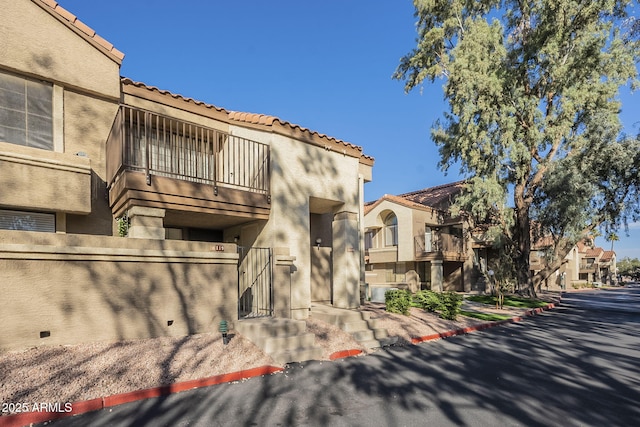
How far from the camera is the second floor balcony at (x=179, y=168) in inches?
322

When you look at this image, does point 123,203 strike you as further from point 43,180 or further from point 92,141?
point 92,141

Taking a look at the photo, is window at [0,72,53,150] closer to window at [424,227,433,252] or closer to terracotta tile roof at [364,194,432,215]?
terracotta tile roof at [364,194,432,215]

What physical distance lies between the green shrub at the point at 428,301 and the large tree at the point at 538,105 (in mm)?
9602

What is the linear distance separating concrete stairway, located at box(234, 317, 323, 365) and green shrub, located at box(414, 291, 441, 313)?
7.60m

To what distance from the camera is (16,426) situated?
4672 mm

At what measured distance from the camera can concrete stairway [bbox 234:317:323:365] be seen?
779 cm

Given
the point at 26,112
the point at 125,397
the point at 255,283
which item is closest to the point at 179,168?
the point at 26,112

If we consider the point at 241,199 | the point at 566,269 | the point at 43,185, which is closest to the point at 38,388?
the point at 43,185

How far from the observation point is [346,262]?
40.7 feet

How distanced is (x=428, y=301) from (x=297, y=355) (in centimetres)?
852

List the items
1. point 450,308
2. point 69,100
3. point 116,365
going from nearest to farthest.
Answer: point 116,365
point 69,100
point 450,308

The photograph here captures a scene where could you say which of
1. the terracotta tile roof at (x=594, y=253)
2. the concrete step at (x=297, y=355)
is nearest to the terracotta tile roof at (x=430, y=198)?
the concrete step at (x=297, y=355)

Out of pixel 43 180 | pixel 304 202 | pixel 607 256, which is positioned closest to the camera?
pixel 43 180

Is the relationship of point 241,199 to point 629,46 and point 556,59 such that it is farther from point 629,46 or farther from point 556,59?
point 629,46
